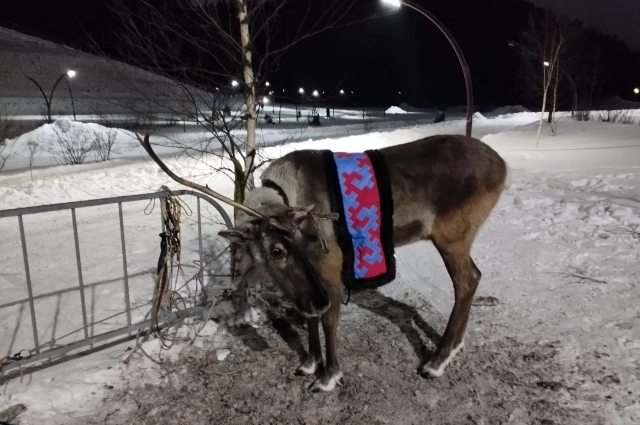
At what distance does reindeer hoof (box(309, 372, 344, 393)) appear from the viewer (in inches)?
144

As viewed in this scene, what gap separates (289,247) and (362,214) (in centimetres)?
70

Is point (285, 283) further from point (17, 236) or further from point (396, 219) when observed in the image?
point (17, 236)

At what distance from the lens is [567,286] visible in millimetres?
5289

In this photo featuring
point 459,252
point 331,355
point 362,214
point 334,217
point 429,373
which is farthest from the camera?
point 459,252

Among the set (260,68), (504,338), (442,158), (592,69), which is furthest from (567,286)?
(592,69)

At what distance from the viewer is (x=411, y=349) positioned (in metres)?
4.26

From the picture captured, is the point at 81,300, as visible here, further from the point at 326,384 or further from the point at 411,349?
the point at 411,349

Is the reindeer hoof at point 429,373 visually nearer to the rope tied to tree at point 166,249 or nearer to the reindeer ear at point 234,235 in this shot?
the reindeer ear at point 234,235

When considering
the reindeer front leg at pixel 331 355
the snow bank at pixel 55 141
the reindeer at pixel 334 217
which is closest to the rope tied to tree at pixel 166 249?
the reindeer at pixel 334 217

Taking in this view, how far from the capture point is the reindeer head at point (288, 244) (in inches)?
126

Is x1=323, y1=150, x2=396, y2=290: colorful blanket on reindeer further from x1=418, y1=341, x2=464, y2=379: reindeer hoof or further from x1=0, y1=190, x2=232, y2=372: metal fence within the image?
x1=0, y1=190, x2=232, y2=372: metal fence

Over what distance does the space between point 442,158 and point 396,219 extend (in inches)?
27.0

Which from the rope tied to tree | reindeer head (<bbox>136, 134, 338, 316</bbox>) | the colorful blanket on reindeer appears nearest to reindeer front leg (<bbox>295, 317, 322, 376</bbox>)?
the colorful blanket on reindeer

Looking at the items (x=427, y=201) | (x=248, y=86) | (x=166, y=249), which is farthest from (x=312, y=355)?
(x=248, y=86)
